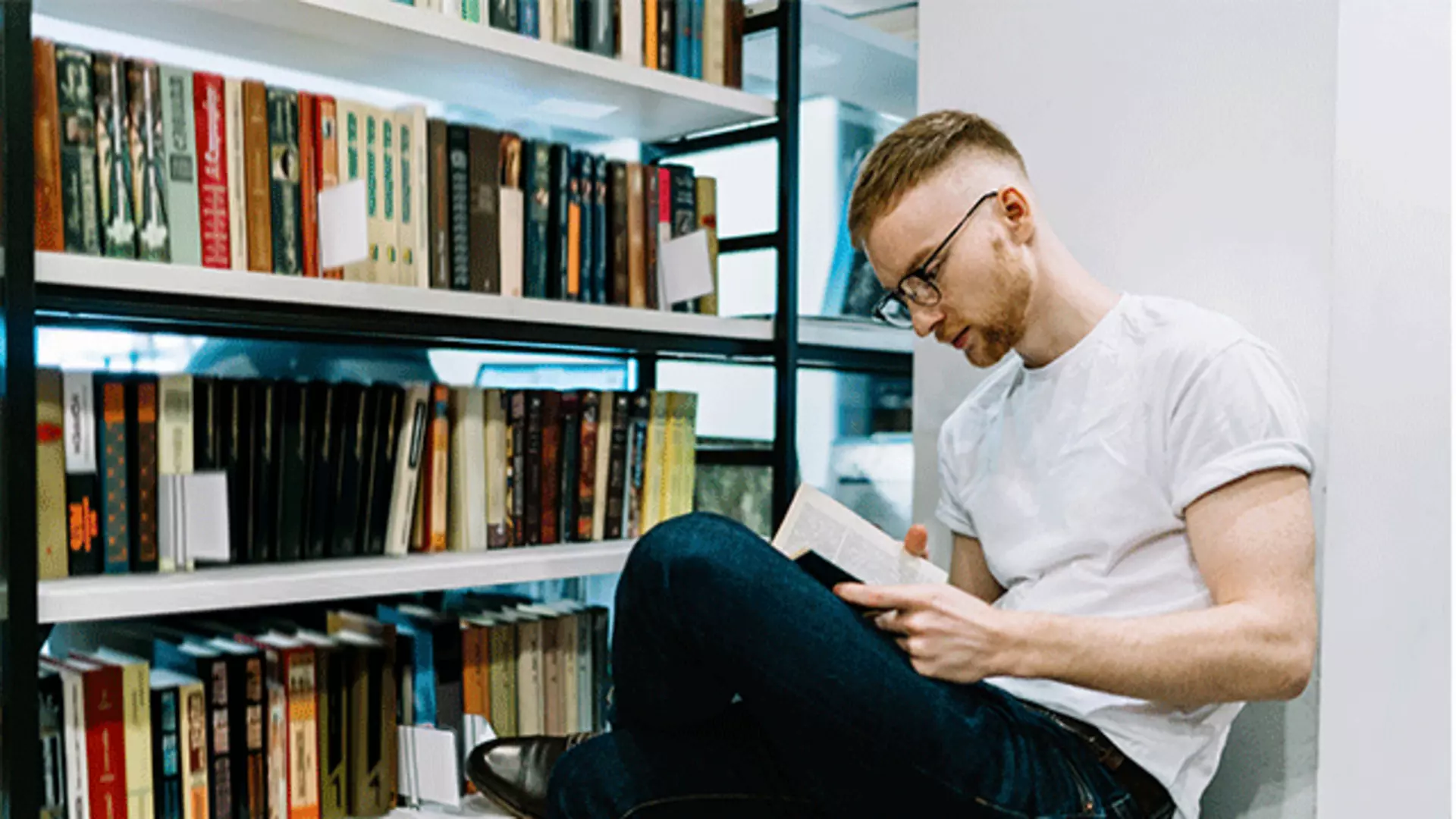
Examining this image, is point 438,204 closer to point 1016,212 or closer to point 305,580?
point 305,580

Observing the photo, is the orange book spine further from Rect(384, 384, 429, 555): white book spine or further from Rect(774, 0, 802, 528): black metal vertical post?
Rect(774, 0, 802, 528): black metal vertical post

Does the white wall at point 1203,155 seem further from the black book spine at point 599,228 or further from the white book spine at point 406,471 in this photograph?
the white book spine at point 406,471

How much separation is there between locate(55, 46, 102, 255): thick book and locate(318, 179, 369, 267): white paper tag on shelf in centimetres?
25

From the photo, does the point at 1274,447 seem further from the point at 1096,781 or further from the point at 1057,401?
the point at 1096,781

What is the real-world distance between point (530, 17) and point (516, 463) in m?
0.64

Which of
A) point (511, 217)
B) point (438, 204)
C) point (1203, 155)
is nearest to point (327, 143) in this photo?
point (438, 204)

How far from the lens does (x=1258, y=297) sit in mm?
1345

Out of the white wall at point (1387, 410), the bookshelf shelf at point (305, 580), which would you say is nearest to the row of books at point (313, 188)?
the bookshelf shelf at point (305, 580)

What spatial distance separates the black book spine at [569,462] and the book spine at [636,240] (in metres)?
0.19

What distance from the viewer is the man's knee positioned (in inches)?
46.2

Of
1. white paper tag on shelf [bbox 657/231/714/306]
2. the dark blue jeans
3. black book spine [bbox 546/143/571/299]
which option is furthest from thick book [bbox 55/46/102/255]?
white paper tag on shelf [bbox 657/231/714/306]

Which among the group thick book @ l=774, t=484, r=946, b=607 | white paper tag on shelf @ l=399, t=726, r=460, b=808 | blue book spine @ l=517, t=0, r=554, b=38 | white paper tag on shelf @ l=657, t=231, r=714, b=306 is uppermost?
blue book spine @ l=517, t=0, r=554, b=38

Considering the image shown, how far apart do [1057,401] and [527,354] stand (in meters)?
1.11

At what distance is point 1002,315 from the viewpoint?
1.24m
